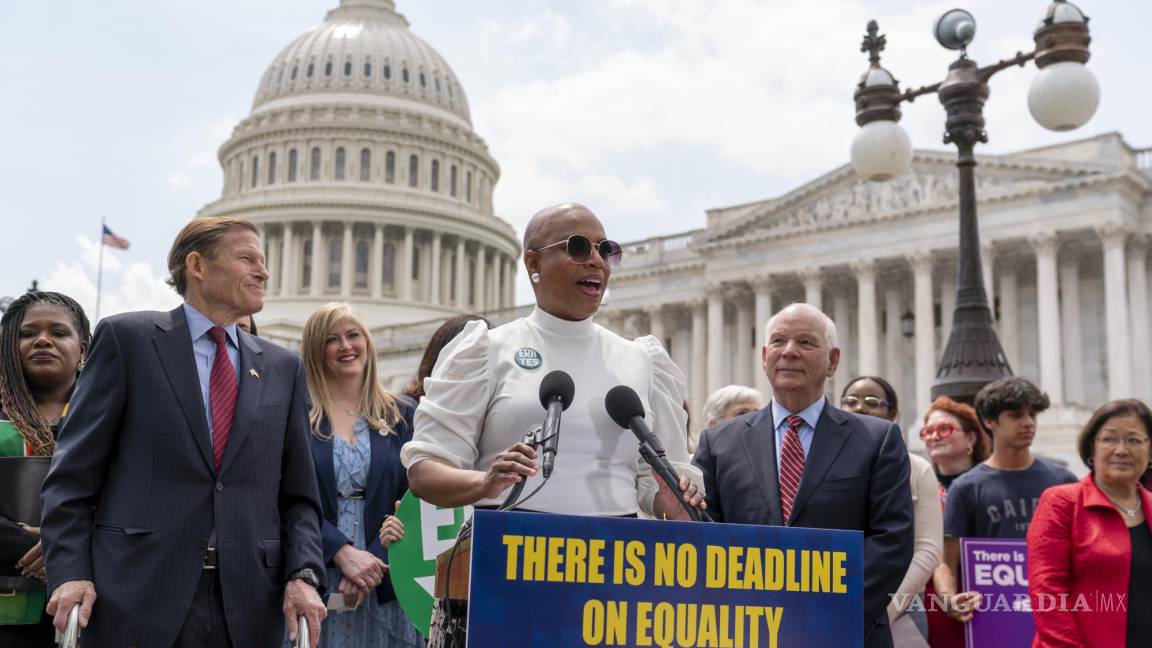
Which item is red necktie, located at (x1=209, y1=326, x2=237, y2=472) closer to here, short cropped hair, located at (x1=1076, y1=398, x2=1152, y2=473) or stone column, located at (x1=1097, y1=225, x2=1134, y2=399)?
short cropped hair, located at (x1=1076, y1=398, x2=1152, y2=473)

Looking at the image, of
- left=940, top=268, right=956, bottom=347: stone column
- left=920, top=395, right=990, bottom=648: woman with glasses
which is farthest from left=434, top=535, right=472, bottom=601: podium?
left=940, top=268, right=956, bottom=347: stone column

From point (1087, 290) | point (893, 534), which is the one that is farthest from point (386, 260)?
point (893, 534)

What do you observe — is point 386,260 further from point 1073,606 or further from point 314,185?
point 1073,606

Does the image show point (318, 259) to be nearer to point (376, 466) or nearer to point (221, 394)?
point (376, 466)

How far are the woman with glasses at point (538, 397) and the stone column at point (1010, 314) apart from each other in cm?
4398

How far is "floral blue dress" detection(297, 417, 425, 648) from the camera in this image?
6.19m

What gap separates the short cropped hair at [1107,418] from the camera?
20.2 ft

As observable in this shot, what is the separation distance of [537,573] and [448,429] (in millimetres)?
874

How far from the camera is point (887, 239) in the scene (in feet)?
154

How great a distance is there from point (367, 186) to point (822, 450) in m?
85.2

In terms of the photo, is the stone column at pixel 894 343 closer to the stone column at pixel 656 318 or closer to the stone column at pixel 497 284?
the stone column at pixel 656 318

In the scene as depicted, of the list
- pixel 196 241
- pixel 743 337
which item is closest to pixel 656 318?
pixel 743 337

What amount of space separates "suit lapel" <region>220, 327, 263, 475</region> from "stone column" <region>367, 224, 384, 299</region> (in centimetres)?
8196

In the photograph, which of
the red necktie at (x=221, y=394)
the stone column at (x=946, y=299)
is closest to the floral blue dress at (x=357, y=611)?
the red necktie at (x=221, y=394)
